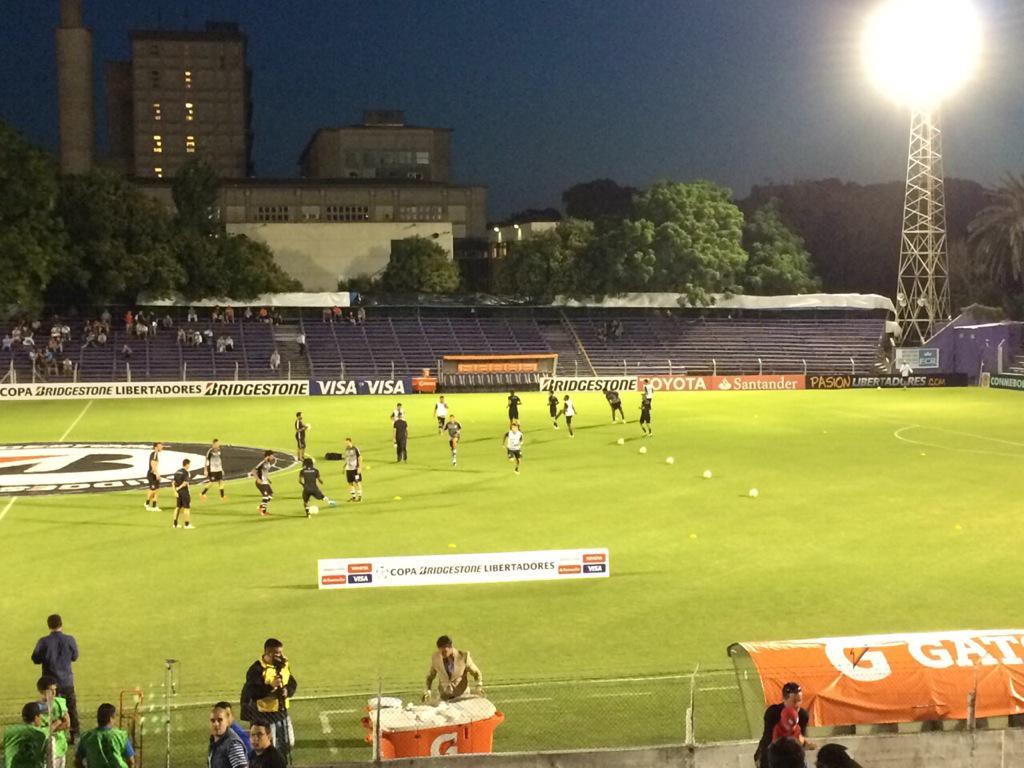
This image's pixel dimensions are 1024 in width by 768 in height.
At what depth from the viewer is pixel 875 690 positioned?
34.0ft

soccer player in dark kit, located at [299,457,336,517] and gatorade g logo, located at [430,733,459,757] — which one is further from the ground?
soccer player in dark kit, located at [299,457,336,517]

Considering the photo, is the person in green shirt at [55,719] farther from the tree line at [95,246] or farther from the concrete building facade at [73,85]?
the concrete building facade at [73,85]

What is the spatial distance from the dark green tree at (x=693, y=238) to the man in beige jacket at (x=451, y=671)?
2634 inches

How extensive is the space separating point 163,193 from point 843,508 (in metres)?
94.9

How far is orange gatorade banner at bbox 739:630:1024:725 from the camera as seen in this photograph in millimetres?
10320

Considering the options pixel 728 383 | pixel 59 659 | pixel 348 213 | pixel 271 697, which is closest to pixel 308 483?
pixel 59 659

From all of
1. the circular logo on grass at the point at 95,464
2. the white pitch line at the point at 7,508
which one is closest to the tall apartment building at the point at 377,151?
the circular logo on grass at the point at 95,464

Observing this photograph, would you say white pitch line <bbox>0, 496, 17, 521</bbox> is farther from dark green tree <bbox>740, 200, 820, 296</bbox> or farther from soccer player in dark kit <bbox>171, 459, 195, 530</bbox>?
dark green tree <bbox>740, 200, 820, 296</bbox>

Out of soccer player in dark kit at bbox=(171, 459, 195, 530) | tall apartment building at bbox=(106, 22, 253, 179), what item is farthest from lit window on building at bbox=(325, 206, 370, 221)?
soccer player in dark kit at bbox=(171, 459, 195, 530)

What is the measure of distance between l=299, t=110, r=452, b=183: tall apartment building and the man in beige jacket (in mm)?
119222

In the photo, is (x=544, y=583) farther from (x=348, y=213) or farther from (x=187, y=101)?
(x=187, y=101)

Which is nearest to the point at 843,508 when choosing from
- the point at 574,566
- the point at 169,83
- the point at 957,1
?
the point at 574,566

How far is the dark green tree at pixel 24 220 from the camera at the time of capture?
60.2 m

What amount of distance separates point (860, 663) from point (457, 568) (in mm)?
7790
